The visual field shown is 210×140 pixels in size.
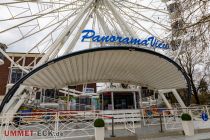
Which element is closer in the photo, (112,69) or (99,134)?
(99,134)

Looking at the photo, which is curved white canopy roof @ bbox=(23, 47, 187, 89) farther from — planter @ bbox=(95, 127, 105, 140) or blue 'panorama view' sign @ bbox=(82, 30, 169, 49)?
planter @ bbox=(95, 127, 105, 140)

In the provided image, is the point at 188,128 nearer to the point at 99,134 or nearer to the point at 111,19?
the point at 99,134

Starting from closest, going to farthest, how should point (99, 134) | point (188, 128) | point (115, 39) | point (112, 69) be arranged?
point (99, 134), point (188, 128), point (115, 39), point (112, 69)

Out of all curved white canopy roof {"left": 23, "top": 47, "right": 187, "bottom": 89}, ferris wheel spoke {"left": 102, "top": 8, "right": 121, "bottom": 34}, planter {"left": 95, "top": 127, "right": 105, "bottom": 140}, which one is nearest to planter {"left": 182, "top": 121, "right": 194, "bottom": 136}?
curved white canopy roof {"left": 23, "top": 47, "right": 187, "bottom": 89}

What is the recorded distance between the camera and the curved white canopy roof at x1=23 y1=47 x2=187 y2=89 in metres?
10.7

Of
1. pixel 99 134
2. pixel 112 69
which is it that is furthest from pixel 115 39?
pixel 99 134

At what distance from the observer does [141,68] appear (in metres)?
13.7

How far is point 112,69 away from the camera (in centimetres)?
1444

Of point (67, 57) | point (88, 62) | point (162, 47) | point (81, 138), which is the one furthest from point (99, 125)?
point (162, 47)

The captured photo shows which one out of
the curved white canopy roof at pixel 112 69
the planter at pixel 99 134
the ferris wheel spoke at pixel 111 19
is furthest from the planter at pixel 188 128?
the ferris wheel spoke at pixel 111 19

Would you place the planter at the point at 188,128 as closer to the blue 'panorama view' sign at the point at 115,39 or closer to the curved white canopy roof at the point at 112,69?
the curved white canopy roof at the point at 112,69

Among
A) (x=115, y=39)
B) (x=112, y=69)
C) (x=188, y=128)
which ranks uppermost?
(x=115, y=39)

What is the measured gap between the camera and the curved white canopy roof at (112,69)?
35.1 feet

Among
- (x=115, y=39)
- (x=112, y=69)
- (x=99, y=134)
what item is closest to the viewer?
(x=99, y=134)
